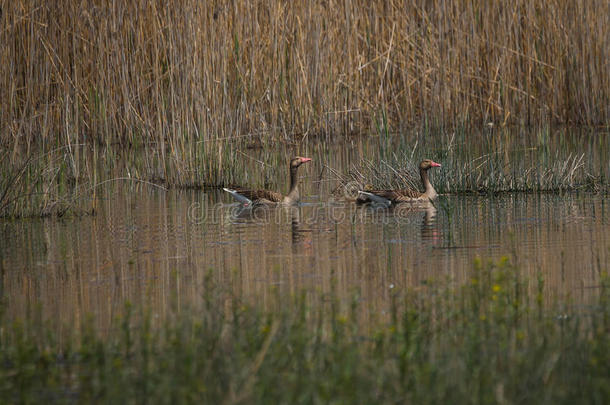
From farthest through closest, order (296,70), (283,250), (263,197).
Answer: (296,70)
(263,197)
(283,250)

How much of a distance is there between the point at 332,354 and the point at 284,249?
3.53 m

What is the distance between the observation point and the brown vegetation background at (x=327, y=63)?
1669 centimetres

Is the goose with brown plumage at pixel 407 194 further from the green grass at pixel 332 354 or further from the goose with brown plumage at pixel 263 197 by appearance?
the green grass at pixel 332 354

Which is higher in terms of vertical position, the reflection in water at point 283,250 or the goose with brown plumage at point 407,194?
the goose with brown plumage at point 407,194

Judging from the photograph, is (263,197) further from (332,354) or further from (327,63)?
(332,354)

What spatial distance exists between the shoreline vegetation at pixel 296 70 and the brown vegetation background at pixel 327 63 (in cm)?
3

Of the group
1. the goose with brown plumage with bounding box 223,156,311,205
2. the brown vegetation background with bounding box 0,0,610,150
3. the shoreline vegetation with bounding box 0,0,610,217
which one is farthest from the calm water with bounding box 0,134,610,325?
the brown vegetation background with bounding box 0,0,610,150

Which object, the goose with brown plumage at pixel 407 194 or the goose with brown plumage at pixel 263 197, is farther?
the goose with brown plumage at pixel 263 197

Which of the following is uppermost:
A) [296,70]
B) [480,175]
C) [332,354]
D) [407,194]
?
[296,70]

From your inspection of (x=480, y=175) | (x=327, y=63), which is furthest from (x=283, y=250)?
(x=327, y=63)

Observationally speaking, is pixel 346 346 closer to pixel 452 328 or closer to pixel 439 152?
pixel 452 328

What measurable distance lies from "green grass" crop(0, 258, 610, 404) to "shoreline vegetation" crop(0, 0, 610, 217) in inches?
330

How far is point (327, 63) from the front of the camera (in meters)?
18.1

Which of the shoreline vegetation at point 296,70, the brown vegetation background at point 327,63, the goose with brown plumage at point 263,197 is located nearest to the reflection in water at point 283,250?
the goose with brown plumage at point 263,197
